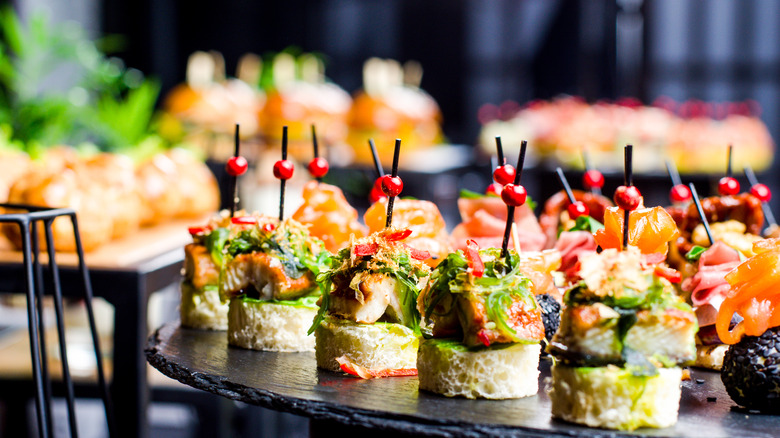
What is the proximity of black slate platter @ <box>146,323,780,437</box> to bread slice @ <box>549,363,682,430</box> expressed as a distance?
0.03 meters

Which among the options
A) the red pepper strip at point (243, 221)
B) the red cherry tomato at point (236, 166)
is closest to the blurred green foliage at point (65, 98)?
the red cherry tomato at point (236, 166)

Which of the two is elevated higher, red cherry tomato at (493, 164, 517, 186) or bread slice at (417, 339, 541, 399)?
red cherry tomato at (493, 164, 517, 186)

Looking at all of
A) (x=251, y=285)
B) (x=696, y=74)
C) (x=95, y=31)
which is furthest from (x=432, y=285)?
(x=696, y=74)

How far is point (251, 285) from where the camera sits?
7.47 feet

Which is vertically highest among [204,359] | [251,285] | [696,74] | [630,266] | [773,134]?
[696,74]

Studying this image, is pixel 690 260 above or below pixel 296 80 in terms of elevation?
below

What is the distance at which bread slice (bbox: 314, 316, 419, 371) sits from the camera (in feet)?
6.43

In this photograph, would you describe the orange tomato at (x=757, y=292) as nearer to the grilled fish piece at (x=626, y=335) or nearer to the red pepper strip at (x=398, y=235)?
the grilled fish piece at (x=626, y=335)

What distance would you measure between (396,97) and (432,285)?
6422 millimetres

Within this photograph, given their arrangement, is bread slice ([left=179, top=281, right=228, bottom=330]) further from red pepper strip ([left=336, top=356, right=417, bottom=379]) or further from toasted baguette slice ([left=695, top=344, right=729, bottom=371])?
toasted baguette slice ([left=695, top=344, right=729, bottom=371])

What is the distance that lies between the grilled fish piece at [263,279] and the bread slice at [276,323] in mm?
27

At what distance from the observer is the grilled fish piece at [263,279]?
7.21 ft

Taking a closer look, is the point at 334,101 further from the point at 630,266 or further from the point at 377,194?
the point at 630,266

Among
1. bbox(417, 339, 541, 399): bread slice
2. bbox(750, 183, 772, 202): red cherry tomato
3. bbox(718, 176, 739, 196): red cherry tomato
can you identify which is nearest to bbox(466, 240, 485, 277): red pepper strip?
bbox(417, 339, 541, 399): bread slice
